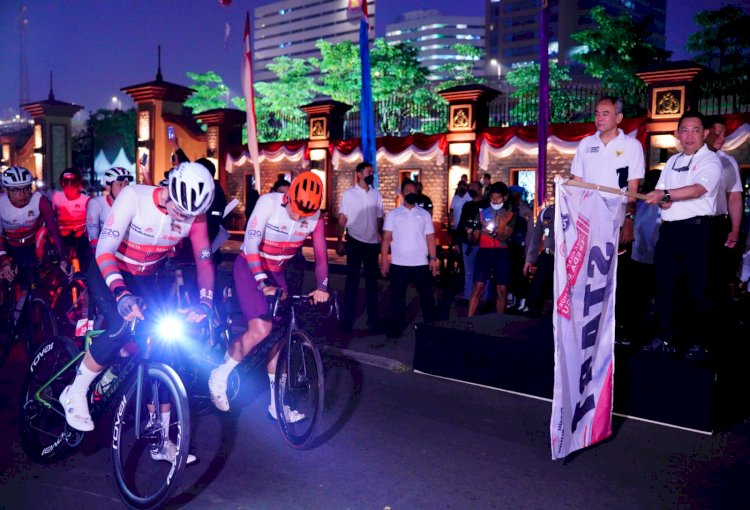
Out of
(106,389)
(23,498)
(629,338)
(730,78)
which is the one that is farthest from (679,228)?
(730,78)

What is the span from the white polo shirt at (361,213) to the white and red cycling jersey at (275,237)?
371cm

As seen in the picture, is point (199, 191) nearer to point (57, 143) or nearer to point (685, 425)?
point (685, 425)

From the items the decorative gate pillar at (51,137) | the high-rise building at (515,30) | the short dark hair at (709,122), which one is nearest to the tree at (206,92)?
the decorative gate pillar at (51,137)

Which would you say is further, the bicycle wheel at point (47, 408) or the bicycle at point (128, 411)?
the bicycle wheel at point (47, 408)

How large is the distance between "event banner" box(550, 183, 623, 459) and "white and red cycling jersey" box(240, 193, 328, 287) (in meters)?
1.96

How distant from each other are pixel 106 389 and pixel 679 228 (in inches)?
185

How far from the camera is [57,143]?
36.2m

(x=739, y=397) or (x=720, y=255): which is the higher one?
(x=720, y=255)

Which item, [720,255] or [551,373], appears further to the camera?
[551,373]

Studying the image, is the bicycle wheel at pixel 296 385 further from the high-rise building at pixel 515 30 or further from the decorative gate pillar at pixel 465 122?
the high-rise building at pixel 515 30

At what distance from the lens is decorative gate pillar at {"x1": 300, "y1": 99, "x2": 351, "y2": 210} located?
27.3 meters

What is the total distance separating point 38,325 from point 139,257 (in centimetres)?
289

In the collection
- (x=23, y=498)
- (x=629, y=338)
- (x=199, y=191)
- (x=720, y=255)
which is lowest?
(x=23, y=498)

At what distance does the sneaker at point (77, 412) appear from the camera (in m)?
4.77
